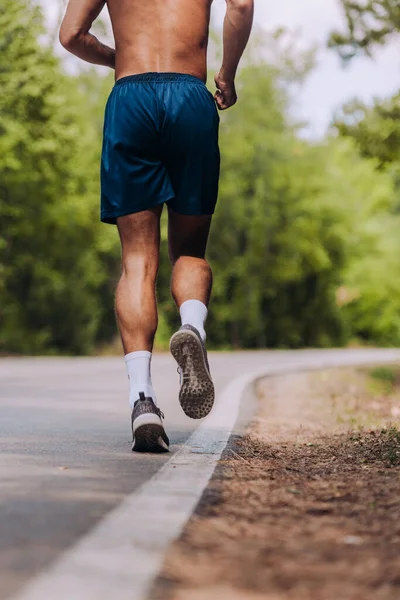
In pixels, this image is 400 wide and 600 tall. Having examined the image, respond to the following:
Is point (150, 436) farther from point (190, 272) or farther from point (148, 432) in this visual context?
point (190, 272)

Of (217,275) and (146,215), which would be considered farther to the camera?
(217,275)

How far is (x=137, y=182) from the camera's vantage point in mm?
5492

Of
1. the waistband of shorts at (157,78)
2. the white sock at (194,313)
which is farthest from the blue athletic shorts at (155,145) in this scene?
the white sock at (194,313)

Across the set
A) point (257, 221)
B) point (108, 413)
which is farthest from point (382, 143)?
point (257, 221)

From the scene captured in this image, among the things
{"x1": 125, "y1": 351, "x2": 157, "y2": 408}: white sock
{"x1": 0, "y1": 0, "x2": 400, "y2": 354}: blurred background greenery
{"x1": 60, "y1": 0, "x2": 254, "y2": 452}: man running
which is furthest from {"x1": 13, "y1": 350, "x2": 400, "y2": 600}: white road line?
{"x1": 0, "y1": 0, "x2": 400, "y2": 354}: blurred background greenery

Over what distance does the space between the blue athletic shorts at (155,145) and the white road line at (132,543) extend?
1308 millimetres

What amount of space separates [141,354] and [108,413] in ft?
7.97

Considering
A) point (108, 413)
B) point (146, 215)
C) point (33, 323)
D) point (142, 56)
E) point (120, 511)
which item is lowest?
point (33, 323)

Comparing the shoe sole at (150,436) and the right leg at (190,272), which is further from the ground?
the right leg at (190,272)

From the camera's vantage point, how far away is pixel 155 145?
5.57 meters

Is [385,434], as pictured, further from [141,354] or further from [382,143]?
[382,143]

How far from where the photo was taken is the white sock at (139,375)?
5250 millimetres

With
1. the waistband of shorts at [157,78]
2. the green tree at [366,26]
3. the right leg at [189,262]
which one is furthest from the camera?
the green tree at [366,26]

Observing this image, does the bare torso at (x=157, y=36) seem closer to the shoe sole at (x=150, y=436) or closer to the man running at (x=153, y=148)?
the man running at (x=153, y=148)
